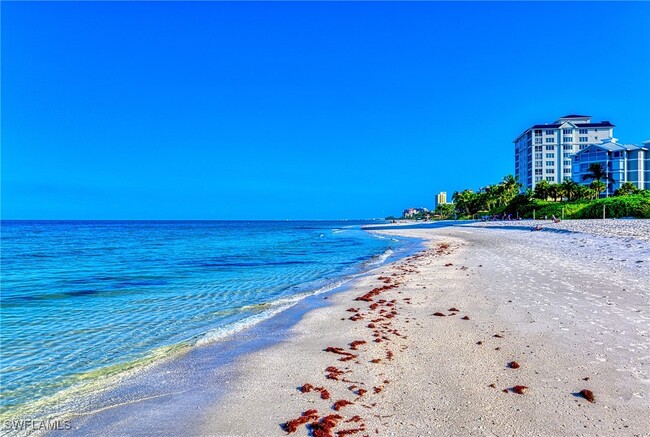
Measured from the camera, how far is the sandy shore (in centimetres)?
437

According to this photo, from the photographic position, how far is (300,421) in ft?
14.7

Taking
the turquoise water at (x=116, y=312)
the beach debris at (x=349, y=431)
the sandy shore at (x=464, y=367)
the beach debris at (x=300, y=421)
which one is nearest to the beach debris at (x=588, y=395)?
the sandy shore at (x=464, y=367)

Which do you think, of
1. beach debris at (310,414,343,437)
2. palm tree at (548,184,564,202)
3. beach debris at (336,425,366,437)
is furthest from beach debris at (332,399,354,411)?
palm tree at (548,184,564,202)

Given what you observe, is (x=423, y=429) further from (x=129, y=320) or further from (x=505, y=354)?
(x=129, y=320)

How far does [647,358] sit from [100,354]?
→ 9372 millimetres

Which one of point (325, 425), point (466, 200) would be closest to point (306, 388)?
point (325, 425)

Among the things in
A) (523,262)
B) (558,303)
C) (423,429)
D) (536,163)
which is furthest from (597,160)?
(423,429)

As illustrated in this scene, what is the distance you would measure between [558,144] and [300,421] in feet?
494

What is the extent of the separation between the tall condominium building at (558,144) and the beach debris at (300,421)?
479 ft

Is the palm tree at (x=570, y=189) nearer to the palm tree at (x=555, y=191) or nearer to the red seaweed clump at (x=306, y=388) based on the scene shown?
the palm tree at (x=555, y=191)

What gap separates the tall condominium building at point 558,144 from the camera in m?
130

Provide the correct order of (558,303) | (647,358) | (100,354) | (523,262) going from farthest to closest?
(523,262), (558,303), (100,354), (647,358)

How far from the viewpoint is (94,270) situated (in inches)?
841

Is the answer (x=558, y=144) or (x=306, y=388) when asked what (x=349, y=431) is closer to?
(x=306, y=388)
